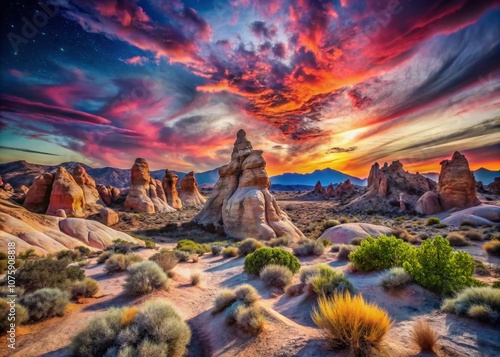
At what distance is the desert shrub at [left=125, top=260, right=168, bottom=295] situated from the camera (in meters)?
7.43

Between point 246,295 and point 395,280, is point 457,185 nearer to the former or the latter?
point 395,280

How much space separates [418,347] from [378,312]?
102 cm

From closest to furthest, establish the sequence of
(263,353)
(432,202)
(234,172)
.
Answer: (263,353), (234,172), (432,202)

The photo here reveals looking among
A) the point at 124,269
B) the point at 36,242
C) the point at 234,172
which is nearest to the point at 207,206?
the point at 234,172

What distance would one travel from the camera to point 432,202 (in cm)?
3347

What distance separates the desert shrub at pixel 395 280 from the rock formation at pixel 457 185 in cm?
3449

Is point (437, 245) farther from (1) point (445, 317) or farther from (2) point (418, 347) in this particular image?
(2) point (418, 347)

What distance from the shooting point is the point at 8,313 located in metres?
5.21

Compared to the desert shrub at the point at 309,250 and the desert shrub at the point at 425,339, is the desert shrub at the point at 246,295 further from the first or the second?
the desert shrub at the point at 309,250

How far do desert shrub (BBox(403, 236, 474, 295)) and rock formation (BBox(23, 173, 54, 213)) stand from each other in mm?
41893

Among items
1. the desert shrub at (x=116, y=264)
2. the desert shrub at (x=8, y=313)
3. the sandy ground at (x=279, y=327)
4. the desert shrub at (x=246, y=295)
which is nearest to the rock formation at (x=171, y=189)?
the desert shrub at (x=116, y=264)

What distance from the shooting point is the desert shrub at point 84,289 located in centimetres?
721

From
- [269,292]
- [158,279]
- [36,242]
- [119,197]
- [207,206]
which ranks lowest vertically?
[269,292]

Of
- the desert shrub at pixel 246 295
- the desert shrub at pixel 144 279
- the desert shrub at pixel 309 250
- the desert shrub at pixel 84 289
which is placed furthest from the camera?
the desert shrub at pixel 309 250
